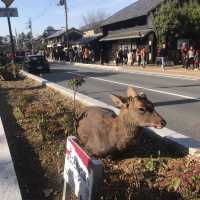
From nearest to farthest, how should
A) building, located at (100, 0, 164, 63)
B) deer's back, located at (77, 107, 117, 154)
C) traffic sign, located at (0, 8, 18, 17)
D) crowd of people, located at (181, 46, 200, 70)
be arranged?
deer's back, located at (77, 107, 117, 154)
traffic sign, located at (0, 8, 18, 17)
crowd of people, located at (181, 46, 200, 70)
building, located at (100, 0, 164, 63)

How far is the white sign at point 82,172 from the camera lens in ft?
10.5

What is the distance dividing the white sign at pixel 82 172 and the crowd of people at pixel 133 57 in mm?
A: 31998

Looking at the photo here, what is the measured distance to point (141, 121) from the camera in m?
4.93

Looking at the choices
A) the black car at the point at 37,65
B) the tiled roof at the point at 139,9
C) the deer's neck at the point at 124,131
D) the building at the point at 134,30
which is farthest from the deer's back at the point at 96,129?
the tiled roof at the point at 139,9

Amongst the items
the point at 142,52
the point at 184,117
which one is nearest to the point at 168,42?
the point at 142,52

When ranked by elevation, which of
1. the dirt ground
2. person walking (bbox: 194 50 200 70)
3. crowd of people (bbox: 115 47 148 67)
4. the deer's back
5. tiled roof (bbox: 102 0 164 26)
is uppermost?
tiled roof (bbox: 102 0 164 26)

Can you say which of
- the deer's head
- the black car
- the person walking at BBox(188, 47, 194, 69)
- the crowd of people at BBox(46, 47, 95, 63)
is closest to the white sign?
the deer's head

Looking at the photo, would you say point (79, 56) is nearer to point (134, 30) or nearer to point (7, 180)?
point (134, 30)

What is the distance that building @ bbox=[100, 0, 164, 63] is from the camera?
38.5m

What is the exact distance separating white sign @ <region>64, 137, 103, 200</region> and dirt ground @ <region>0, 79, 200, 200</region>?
10.8 inches

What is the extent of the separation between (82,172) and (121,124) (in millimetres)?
1874

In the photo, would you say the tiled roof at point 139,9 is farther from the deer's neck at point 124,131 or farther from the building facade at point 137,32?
the deer's neck at point 124,131

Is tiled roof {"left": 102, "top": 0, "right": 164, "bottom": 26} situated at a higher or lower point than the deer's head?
higher

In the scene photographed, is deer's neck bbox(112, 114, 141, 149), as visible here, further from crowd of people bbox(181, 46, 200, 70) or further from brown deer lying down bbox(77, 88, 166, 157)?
crowd of people bbox(181, 46, 200, 70)
